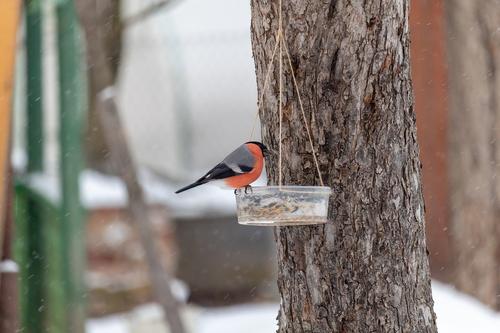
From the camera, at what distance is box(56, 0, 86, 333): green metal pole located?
19.4 feet

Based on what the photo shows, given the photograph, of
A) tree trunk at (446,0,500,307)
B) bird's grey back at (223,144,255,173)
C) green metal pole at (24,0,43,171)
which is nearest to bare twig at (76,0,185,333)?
green metal pole at (24,0,43,171)

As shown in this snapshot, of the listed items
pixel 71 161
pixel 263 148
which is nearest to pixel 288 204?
pixel 263 148


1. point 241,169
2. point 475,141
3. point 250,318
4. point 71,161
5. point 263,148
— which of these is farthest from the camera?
point 250,318

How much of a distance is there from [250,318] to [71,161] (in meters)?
3.21

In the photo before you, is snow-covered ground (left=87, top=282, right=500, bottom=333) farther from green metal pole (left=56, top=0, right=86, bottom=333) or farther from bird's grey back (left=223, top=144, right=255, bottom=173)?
bird's grey back (left=223, top=144, right=255, bottom=173)

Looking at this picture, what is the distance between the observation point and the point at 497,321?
7.15 metres

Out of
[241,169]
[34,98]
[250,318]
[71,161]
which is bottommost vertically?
[250,318]

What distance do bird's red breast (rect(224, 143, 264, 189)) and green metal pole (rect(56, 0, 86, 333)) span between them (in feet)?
8.94

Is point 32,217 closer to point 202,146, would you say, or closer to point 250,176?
point 202,146

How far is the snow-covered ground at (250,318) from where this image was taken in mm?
6910

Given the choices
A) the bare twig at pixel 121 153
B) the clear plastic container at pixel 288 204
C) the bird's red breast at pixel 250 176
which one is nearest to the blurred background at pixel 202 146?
the bare twig at pixel 121 153

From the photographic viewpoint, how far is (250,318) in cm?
862

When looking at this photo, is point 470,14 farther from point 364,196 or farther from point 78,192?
point 364,196

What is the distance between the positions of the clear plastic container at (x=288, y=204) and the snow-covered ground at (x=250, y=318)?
3.88 meters
